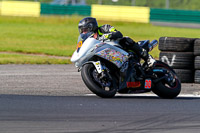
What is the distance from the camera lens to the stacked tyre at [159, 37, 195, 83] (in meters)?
9.43

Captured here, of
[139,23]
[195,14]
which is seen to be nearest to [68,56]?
[139,23]

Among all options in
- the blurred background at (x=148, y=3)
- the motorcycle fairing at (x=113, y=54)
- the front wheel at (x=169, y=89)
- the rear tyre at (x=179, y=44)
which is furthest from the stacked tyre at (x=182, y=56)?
the blurred background at (x=148, y=3)

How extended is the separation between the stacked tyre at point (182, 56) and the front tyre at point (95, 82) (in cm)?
278

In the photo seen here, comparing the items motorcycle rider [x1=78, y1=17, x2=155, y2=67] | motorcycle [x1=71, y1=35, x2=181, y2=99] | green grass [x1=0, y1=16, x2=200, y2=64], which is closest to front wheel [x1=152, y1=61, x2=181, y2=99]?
motorcycle [x1=71, y1=35, x2=181, y2=99]

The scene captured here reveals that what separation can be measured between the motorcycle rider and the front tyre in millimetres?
Answer: 603

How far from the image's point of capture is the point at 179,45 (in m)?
9.45

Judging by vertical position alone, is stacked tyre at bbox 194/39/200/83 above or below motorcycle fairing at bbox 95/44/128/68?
below

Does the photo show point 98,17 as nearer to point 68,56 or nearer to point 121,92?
point 68,56

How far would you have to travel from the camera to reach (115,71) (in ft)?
23.9

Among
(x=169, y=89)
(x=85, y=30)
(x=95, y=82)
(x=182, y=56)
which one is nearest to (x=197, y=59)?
(x=182, y=56)

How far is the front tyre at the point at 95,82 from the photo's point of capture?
6.82 meters

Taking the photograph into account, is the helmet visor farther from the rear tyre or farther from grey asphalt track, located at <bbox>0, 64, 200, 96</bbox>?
the rear tyre

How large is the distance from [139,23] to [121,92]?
2314 centimetres

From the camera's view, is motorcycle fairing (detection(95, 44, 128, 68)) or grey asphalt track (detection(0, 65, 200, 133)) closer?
grey asphalt track (detection(0, 65, 200, 133))
